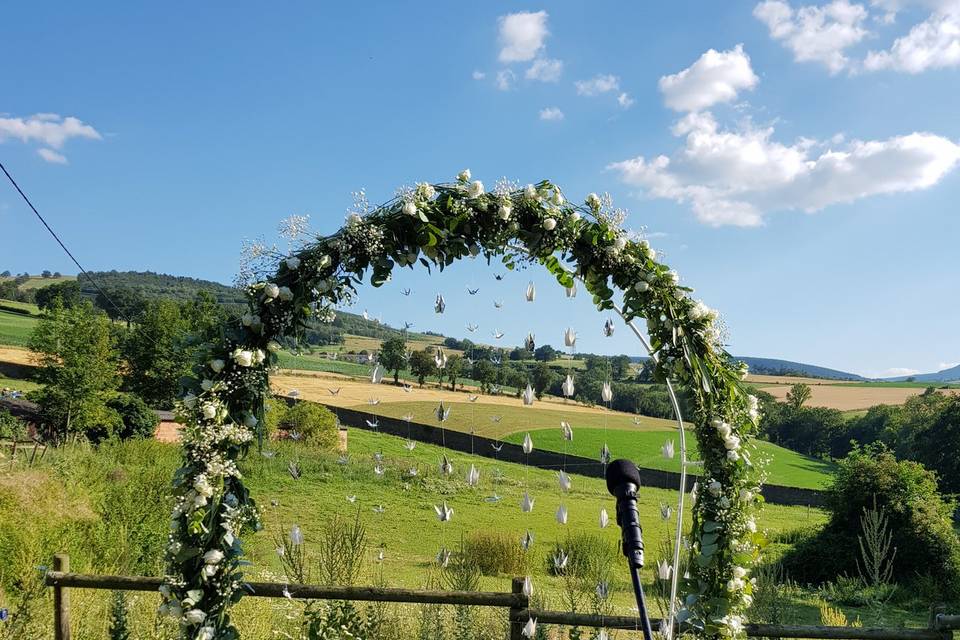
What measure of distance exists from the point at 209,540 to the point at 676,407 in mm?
2215

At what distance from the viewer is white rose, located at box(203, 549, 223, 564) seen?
293cm

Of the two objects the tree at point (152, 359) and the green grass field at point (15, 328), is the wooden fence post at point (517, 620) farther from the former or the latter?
the green grass field at point (15, 328)

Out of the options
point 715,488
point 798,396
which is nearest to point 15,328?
point 798,396

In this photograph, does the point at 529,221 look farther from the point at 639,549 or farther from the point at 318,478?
the point at 318,478

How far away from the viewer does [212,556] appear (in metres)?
2.93

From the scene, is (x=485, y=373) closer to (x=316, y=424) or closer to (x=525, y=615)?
(x=525, y=615)

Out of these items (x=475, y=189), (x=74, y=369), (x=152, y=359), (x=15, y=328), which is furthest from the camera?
(x=15, y=328)

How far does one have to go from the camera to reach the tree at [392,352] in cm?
415

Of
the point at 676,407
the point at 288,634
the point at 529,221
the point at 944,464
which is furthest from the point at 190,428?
the point at 944,464

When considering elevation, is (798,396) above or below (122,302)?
below

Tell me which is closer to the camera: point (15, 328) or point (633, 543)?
point (633, 543)

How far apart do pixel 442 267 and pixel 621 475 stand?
5.26 feet

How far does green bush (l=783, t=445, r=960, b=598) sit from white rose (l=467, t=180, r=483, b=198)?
1520 cm

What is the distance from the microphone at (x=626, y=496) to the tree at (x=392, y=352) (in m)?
2.28
